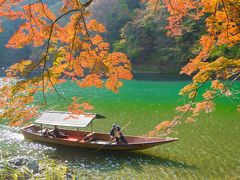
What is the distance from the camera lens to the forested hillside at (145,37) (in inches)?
1463

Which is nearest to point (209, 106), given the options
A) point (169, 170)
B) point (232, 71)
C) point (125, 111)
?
point (232, 71)

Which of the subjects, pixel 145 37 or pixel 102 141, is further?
pixel 145 37

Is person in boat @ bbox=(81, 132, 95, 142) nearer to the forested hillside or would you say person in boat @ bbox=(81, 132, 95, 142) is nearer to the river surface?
the river surface

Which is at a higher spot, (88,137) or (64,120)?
(64,120)

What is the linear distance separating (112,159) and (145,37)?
30368mm

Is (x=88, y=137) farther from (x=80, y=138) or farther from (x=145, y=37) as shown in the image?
(x=145, y=37)

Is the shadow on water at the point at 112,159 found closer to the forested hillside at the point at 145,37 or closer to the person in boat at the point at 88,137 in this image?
the person in boat at the point at 88,137

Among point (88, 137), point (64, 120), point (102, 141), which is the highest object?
point (64, 120)

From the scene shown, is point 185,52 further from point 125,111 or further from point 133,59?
point 125,111

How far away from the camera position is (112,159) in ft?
40.0

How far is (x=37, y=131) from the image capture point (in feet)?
52.3

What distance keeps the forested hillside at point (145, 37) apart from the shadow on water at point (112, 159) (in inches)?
898

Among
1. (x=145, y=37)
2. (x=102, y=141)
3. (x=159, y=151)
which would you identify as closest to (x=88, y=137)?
(x=102, y=141)

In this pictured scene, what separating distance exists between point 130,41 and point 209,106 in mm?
34701
